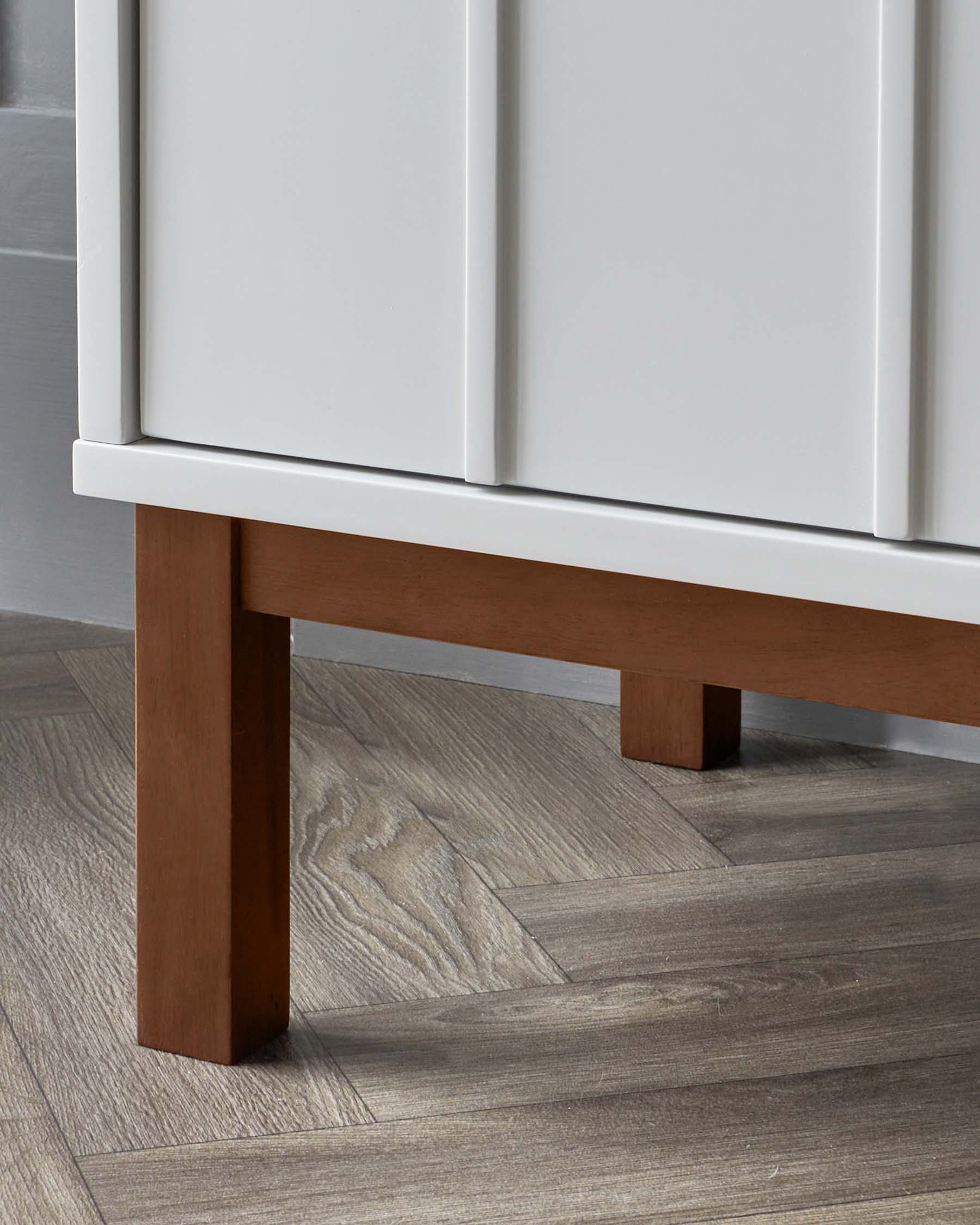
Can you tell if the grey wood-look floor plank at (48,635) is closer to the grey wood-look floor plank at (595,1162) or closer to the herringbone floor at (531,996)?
the herringbone floor at (531,996)

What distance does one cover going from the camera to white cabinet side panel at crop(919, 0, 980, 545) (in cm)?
52

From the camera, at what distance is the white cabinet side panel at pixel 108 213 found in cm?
66

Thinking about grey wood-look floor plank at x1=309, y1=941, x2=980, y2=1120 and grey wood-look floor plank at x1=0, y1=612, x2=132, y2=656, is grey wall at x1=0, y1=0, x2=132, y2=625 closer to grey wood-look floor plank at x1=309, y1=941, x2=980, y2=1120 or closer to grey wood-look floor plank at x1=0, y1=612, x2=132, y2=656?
grey wood-look floor plank at x1=0, y1=612, x2=132, y2=656

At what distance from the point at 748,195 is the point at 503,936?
441 mm

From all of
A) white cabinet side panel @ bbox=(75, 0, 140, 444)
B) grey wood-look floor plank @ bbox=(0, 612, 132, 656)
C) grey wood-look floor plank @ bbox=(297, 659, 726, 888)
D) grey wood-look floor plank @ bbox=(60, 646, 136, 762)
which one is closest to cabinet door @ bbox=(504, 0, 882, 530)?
white cabinet side panel @ bbox=(75, 0, 140, 444)

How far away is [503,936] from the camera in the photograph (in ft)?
2.84

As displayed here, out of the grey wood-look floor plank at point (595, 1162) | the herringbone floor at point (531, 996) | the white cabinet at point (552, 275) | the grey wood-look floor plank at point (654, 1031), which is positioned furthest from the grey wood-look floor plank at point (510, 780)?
the white cabinet at point (552, 275)

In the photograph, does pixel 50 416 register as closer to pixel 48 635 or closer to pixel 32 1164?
pixel 48 635

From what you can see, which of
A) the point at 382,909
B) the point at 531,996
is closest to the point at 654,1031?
the point at 531,996

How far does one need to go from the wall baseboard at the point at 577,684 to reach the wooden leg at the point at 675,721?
0.03 metres

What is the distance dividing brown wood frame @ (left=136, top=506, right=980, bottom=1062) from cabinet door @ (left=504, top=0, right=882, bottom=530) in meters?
0.06

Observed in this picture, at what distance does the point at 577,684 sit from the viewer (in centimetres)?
126

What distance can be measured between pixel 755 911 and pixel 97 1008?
0.34m

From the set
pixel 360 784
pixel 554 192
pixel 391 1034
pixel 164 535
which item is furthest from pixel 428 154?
pixel 360 784
